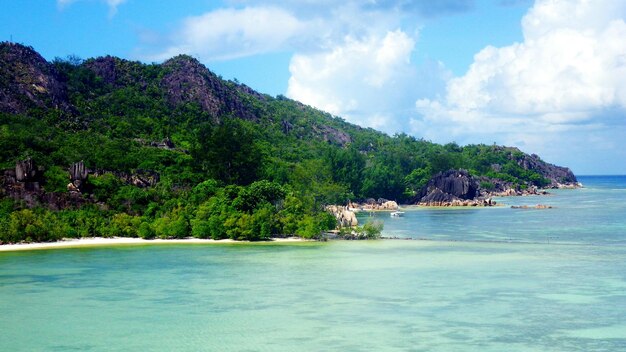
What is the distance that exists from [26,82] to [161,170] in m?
35.4

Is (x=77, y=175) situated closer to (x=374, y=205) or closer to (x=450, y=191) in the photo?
(x=374, y=205)

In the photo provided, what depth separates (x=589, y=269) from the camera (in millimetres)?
35469

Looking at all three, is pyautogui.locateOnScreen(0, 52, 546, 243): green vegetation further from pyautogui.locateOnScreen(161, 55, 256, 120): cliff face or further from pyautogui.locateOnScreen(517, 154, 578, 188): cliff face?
pyautogui.locateOnScreen(517, 154, 578, 188): cliff face

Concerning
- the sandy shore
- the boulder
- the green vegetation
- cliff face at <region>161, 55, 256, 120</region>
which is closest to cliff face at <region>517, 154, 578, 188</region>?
the boulder

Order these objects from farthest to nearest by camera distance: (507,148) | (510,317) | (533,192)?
(507,148) → (533,192) → (510,317)

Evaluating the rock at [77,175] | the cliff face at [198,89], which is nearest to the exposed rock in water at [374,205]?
the cliff face at [198,89]

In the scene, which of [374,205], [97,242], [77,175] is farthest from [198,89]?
[97,242]

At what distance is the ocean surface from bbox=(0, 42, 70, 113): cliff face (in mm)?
41705

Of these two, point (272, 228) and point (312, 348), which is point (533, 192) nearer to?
point (272, 228)

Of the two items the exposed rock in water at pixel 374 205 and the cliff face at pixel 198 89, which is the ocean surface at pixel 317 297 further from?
the cliff face at pixel 198 89

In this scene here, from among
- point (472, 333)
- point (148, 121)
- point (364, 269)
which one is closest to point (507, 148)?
point (148, 121)

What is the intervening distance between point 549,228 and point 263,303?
4313 cm

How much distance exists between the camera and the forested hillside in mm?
49469

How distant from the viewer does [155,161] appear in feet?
205
